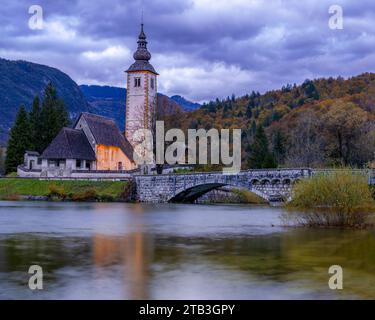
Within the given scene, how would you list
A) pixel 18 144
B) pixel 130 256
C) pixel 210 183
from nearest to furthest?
pixel 130 256, pixel 210 183, pixel 18 144

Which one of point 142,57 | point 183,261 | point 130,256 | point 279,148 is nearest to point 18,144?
point 142,57

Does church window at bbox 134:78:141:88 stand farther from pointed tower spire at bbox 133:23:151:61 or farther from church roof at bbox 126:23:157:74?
pointed tower spire at bbox 133:23:151:61

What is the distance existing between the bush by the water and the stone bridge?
15.0m

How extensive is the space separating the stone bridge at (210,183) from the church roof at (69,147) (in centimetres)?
1188

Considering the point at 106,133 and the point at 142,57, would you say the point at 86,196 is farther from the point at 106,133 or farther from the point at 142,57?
the point at 142,57

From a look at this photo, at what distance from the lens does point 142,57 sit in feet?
277

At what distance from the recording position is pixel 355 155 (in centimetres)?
7281

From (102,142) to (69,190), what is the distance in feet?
45.2

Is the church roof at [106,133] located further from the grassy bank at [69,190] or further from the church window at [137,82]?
the grassy bank at [69,190]

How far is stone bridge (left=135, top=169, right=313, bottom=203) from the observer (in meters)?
51.3

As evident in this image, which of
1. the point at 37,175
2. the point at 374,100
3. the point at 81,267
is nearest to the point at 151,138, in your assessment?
the point at 37,175

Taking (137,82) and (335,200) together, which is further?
(137,82)

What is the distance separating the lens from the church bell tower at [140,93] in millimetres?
82625

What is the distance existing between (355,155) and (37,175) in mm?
39655
